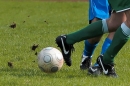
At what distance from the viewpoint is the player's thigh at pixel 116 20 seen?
237 inches

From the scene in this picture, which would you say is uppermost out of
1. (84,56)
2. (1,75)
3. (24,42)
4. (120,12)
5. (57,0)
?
(120,12)

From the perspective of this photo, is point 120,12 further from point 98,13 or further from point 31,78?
point 31,78

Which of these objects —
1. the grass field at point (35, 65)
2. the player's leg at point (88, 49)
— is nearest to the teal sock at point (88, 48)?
the player's leg at point (88, 49)

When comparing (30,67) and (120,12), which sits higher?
(120,12)

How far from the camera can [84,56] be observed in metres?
7.05

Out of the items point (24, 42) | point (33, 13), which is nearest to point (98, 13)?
point (24, 42)

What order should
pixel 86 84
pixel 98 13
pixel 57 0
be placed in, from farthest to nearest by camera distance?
pixel 57 0
pixel 98 13
pixel 86 84

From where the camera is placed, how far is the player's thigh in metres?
6.02

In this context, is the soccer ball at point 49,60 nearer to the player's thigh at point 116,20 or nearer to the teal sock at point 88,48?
the player's thigh at point 116,20

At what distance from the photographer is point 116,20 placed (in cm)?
603

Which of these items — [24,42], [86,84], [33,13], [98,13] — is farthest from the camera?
[33,13]

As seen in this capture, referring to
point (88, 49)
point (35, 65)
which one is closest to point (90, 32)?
point (88, 49)

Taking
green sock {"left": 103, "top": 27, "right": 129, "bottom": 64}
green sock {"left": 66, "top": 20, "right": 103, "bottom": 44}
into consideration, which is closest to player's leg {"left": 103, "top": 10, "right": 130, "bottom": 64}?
green sock {"left": 103, "top": 27, "right": 129, "bottom": 64}

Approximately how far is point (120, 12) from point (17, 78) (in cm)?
148
